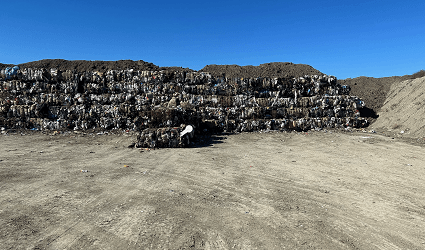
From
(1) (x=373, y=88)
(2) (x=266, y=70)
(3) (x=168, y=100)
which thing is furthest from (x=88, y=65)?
(1) (x=373, y=88)

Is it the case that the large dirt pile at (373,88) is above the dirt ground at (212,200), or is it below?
above

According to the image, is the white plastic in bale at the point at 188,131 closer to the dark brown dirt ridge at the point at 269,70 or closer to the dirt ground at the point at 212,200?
the dirt ground at the point at 212,200

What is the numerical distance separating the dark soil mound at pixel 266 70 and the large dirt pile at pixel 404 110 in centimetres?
558

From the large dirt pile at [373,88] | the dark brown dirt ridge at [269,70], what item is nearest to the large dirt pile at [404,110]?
the large dirt pile at [373,88]

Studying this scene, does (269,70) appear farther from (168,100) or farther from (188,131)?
(188,131)

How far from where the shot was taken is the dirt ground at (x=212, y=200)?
114 inches

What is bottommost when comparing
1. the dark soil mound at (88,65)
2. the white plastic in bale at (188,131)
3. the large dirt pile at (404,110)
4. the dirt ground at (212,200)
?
the dirt ground at (212,200)

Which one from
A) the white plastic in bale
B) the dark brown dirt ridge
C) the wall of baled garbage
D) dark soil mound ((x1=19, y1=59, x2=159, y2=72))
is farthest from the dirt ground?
the dark brown dirt ridge

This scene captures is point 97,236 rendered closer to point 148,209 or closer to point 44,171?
point 148,209

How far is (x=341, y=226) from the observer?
323 cm

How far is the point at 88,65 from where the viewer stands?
1591 cm

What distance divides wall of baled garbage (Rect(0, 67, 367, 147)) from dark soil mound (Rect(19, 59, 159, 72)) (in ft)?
6.04

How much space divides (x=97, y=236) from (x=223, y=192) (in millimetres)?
2389

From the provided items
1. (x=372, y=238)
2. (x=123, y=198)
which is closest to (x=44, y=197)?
(x=123, y=198)
